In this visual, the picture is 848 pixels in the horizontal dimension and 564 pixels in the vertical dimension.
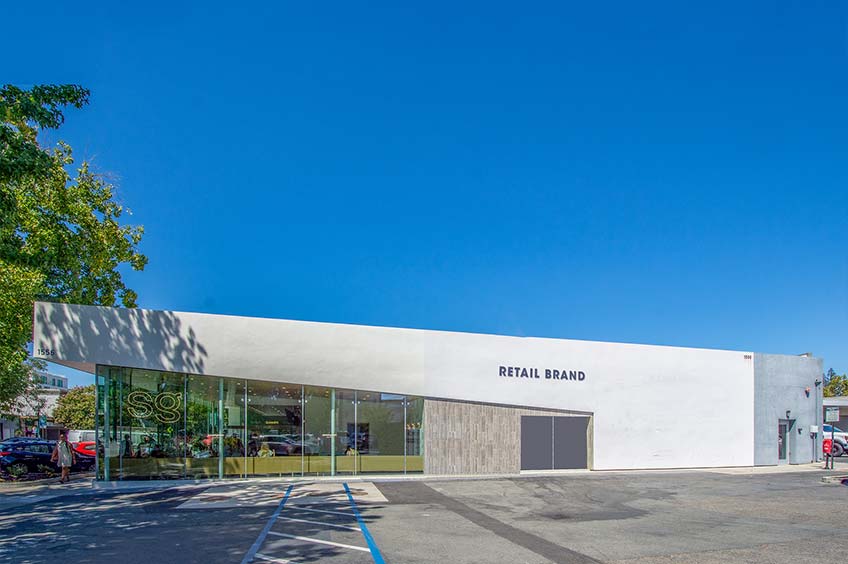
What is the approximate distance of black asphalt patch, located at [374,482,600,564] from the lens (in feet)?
32.6

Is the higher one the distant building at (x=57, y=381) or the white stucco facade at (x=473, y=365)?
the white stucco facade at (x=473, y=365)

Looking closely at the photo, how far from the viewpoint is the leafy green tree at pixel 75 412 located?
2608 inches

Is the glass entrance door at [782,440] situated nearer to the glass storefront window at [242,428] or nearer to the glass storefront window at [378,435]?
the glass storefront window at [242,428]

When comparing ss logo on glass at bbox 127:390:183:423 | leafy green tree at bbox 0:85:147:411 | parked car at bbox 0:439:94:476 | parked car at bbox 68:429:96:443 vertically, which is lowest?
parked car at bbox 68:429:96:443

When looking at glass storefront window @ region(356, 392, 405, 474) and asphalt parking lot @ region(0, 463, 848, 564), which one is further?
glass storefront window @ region(356, 392, 405, 474)

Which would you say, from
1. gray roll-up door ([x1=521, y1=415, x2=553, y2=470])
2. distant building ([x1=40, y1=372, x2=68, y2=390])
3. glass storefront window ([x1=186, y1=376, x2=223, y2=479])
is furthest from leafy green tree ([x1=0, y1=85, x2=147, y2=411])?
distant building ([x1=40, y1=372, x2=68, y2=390])

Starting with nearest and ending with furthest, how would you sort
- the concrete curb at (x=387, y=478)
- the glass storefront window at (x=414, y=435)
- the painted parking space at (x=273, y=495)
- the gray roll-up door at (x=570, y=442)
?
1. the painted parking space at (x=273, y=495)
2. the concrete curb at (x=387, y=478)
3. the glass storefront window at (x=414, y=435)
4. the gray roll-up door at (x=570, y=442)

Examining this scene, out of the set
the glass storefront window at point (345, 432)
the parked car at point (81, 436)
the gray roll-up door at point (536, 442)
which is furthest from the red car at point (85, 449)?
the gray roll-up door at point (536, 442)

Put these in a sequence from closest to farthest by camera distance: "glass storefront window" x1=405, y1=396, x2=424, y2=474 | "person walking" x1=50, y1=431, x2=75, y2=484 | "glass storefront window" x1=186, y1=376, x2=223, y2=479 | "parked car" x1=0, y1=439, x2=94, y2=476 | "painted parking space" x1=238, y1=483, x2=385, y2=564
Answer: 1. "painted parking space" x1=238, y1=483, x2=385, y2=564
2. "glass storefront window" x1=186, y1=376, x2=223, y2=479
3. "person walking" x1=50, y1=431, x2=75, y2=484
4. "glass storefront window" x1=405, y1=396, x2=424, y2=474
5. "parked car" x1=0, y1=439, x2=94, y2=476

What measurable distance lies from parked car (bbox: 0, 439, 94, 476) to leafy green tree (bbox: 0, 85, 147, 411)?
8.83ft

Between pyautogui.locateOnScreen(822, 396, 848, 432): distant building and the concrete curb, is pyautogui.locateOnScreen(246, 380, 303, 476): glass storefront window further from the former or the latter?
pyautogui.locateOnScreen(822, 396, 848, 432): distant building

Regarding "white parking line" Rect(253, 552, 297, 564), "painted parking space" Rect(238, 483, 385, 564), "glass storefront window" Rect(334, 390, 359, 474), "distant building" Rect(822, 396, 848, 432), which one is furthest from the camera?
"distant building" Rect(822, 396, 848, 432)

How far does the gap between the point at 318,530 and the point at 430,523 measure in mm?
2247

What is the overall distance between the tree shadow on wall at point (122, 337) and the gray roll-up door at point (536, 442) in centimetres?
1117
